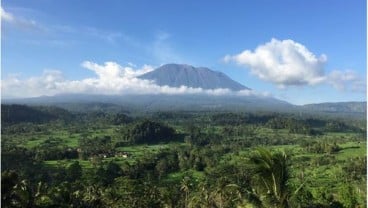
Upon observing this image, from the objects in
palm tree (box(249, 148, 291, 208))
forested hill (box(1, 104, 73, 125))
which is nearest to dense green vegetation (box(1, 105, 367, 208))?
palm tree (box(249, 148, 291, 208))

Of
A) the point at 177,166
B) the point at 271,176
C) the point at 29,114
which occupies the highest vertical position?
the point at 271,176

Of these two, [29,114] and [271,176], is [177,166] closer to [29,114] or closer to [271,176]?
[271,176]

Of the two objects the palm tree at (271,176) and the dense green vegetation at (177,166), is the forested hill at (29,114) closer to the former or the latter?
the dense green vegetation at (177,166)

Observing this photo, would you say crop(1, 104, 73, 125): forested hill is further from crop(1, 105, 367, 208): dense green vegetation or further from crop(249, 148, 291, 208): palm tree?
crop(249, 148, 291, 208): palm tree

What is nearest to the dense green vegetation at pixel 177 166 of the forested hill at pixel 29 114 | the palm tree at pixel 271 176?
the palm tree at pixel 271 176

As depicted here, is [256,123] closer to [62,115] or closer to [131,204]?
[62,115]

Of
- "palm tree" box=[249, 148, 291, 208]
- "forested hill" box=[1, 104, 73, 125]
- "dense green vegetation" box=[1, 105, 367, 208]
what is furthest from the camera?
"forested hill" box=[1, 104, 73, 125]

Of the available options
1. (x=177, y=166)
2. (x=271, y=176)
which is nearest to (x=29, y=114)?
(x=177, y=166)
